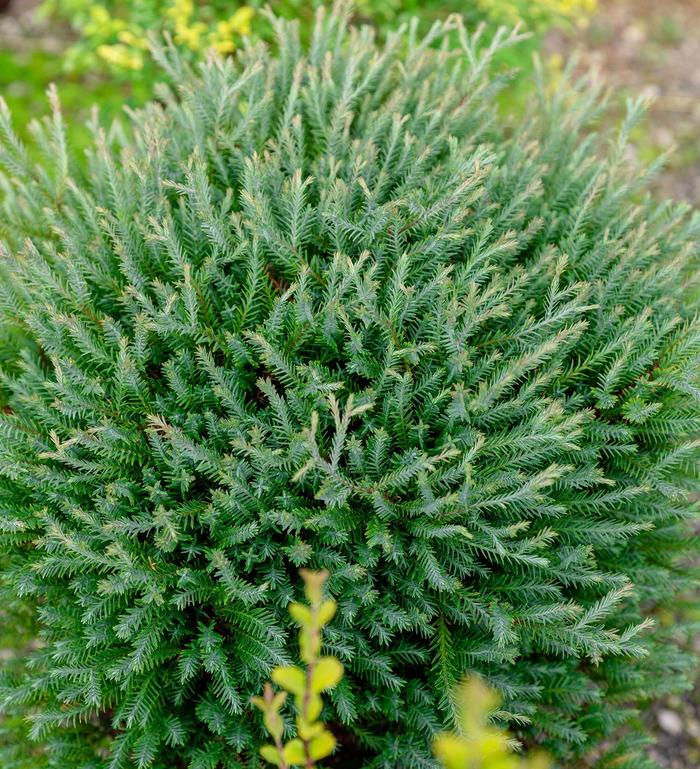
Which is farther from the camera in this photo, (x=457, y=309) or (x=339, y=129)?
(x=339, y=129)

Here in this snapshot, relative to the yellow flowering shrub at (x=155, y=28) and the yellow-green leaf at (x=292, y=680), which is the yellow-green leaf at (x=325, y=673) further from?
the yellow flowering shrub at (x=155, y=28)

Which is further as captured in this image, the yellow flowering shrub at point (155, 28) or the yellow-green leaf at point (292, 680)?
the yellow flowering shrub at point (155, 28)

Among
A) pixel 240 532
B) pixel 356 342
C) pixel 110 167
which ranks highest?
pixel 110 167

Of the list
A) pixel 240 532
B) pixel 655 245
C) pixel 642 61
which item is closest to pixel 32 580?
pixel 240 532

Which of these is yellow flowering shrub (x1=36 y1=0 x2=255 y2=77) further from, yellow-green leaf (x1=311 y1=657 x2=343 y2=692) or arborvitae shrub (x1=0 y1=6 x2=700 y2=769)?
yellow-green leaf (x1=311 y1=657 x2=343 y2=692)

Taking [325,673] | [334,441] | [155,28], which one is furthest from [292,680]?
[155,28]

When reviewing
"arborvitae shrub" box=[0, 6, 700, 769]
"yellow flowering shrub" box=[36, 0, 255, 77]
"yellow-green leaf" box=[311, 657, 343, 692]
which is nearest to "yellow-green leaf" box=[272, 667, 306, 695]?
"yellow-green leaf" box=[311, 657, 343, 692]

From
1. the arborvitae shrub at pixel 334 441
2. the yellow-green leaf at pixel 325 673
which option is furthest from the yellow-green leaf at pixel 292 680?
the arborvitae shrub at pixel 334 441

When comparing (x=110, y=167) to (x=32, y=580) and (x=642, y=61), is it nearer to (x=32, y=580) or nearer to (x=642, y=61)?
(x=32, y=580)
